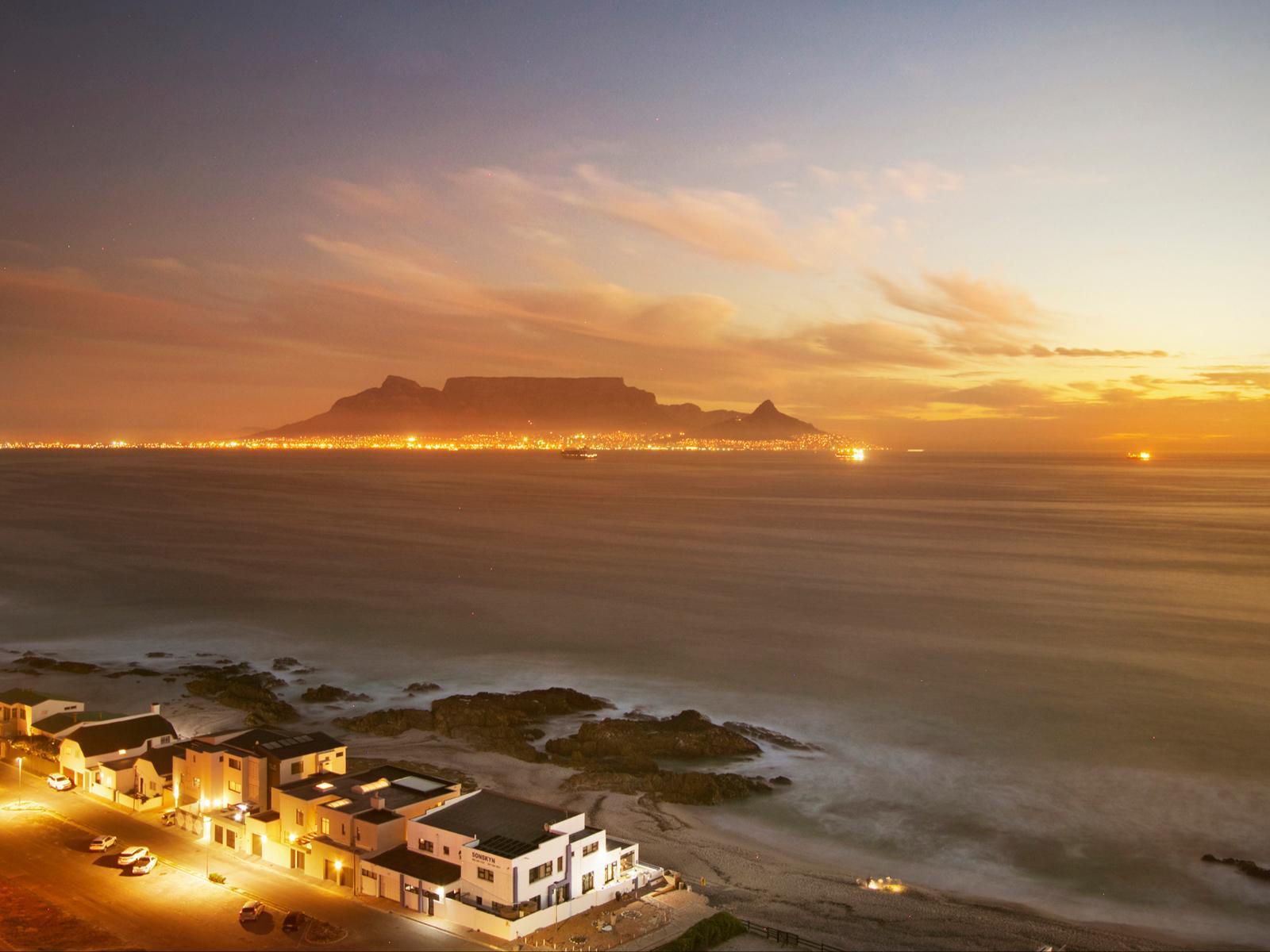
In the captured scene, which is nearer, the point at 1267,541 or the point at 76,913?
the point at 76,913

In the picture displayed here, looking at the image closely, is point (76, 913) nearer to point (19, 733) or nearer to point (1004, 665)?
point (19, 733)

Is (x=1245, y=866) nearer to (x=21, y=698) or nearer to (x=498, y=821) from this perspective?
(x=498, y=821)

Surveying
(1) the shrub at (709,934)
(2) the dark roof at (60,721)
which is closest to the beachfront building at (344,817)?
(1) the shrub at (709,934)

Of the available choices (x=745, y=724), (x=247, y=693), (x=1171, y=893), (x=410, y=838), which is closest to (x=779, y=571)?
(x=745, y=724)

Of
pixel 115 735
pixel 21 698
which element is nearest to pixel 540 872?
pixel 115 735

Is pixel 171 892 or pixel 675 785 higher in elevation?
pixel 171 892

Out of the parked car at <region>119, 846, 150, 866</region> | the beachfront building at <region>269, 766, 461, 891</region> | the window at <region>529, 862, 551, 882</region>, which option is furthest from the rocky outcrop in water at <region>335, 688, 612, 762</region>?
the parked car at <region>119, 846, 150, 866</region>
